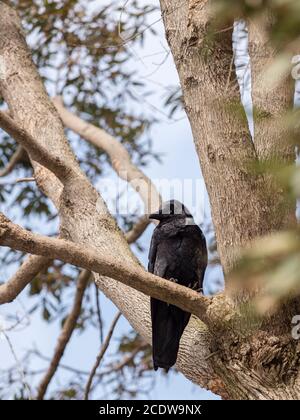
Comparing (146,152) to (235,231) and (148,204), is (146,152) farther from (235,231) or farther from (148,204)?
(235,231)

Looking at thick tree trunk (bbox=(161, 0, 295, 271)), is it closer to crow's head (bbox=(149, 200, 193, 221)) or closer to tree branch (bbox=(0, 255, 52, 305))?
crow's head (bbox=(149, 200, 193, 221))

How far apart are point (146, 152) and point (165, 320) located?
14.1 ft

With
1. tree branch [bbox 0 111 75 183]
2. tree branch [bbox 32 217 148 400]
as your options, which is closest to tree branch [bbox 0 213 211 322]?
tree branch [bbox 0 111 75 183]

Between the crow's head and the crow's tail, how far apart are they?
69cm

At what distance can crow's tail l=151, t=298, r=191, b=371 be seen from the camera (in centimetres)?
322

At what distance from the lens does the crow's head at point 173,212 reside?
3.91m

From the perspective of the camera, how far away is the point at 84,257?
2568 mm

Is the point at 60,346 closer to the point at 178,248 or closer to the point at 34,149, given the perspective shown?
the point at 178,248

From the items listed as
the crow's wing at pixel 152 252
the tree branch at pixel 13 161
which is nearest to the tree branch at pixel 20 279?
the crow's wing at pixel 152 252

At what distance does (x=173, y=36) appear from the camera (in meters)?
3.34

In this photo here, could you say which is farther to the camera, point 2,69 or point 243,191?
point 2,69

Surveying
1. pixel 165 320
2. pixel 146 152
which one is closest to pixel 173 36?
pixel 165 320

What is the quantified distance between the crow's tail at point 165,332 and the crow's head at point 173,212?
2.28 ft
